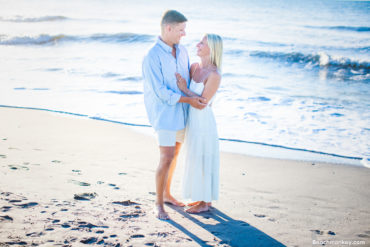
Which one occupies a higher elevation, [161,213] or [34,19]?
[34,19]

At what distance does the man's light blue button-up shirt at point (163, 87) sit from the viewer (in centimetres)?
354

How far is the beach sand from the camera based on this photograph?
326cm

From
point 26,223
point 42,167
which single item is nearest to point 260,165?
point 42,167

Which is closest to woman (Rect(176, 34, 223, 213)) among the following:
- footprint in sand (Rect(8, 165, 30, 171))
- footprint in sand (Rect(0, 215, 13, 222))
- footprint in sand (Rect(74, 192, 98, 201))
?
footprint in sand (Rect(74, 192, 98, 201))

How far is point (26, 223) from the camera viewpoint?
3.21 metres

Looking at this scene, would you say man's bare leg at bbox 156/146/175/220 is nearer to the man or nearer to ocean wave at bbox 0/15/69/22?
the man

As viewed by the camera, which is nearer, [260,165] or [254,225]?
[254,225]

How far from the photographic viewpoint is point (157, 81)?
3541mm

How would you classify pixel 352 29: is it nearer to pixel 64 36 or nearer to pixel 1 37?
pixel 64 36

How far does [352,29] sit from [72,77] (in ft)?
59.6

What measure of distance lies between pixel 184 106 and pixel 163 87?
0.40m

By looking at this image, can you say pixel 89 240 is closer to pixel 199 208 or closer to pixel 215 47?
pixel 199 208

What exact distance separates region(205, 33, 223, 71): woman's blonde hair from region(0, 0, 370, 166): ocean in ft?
8.55

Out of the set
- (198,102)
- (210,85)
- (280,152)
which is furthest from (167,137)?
(280,152)
